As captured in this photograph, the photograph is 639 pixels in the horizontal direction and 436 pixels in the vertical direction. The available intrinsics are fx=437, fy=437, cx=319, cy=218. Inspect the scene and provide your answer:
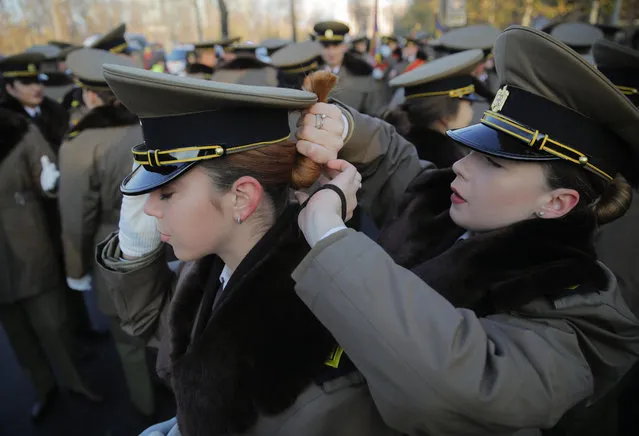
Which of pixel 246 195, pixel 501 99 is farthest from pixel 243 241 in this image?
pixel 501 99

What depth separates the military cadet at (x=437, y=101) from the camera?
3.10 m

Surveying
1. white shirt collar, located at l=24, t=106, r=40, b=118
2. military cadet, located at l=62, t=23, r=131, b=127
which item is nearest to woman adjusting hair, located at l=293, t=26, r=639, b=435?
military cadet, located at l=62, t=23, r=131, b=127

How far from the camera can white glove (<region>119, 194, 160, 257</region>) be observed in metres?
1.72

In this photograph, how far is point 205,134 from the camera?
132cm

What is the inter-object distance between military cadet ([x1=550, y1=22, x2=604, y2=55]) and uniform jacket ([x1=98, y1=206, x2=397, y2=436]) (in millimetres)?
6660

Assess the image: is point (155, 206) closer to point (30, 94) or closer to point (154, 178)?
point (154, 178)

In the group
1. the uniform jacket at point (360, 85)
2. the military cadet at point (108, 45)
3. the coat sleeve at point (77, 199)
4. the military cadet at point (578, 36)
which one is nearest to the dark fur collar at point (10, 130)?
the coat sleeve at point (77, 199)

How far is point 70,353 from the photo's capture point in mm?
3645

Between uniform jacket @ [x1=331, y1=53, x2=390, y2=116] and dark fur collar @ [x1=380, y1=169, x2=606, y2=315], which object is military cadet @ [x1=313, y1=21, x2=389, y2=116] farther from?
dark fur collar @ [x1=380, y1=169, x2=606, y2=315]

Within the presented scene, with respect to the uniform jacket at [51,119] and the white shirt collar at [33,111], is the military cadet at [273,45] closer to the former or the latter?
the uniform jacket at [51,119]

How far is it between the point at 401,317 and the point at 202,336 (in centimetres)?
63

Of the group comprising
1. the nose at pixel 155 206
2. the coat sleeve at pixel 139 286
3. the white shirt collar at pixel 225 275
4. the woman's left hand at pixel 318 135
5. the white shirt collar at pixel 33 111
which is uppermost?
the woman's left hand at pixel 318 135

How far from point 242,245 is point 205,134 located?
407 mm

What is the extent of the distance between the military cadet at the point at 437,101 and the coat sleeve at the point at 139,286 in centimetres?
196
